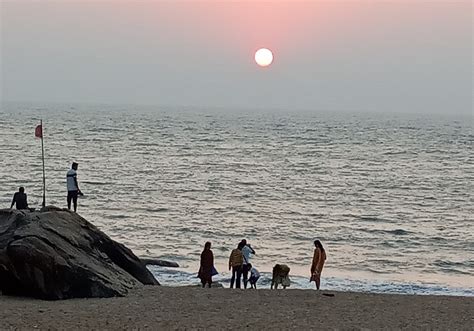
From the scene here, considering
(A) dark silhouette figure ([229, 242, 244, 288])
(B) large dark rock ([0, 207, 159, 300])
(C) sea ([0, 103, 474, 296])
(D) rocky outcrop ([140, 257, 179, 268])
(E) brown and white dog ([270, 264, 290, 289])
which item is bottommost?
(C) sea ([0, 103, 474, 296])

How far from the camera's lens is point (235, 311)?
14.9 metres

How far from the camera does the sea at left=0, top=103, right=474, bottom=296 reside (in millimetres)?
27297

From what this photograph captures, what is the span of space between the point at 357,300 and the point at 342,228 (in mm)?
19016

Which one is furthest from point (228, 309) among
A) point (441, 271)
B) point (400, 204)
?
point (400, 204)

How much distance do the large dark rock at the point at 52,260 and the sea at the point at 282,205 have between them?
6.37m

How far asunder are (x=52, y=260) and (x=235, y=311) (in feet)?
12.7

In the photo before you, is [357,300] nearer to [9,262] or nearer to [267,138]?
[9,262]

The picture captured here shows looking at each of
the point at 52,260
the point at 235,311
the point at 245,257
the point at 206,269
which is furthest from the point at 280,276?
the point at 52,260

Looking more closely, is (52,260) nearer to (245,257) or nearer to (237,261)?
(237,261)

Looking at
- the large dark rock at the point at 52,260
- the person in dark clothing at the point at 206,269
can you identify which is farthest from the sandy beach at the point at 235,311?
the person in dark clothing at the point at 206,269

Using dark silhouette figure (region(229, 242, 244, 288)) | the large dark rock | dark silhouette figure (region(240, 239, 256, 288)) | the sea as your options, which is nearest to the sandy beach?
the large dark rock

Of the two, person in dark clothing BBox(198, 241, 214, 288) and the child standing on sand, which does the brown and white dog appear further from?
person in dark clothing BBox(198, 241, 214, 288)

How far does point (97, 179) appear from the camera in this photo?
177ft

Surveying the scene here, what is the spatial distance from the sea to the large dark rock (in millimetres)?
6372
